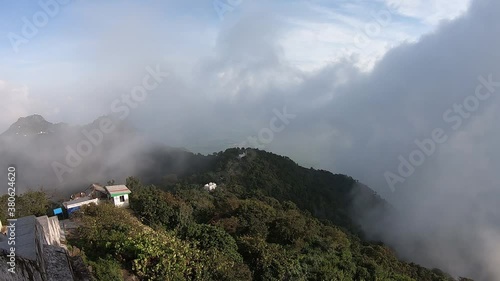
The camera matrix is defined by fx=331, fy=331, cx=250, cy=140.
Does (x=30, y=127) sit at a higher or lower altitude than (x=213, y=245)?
higher

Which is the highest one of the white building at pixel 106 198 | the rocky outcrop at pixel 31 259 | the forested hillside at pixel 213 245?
the rocky outcrop at pixel 31 259

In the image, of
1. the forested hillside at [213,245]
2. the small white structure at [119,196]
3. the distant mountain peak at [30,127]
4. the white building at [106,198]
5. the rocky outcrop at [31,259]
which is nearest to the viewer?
the rocky outcrop at [31,259]

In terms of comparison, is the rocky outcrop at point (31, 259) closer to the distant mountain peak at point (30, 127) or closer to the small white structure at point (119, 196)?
the small white structure at point (119, 196)

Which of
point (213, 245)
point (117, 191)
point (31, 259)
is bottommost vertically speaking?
point (213, 245)

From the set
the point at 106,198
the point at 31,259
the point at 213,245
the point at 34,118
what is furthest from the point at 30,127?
the point at 31,259

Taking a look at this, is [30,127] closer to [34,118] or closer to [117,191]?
[34,118]

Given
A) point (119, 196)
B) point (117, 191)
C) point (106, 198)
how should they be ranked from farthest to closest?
point (106, 198) → point (117, 191) → point (119, 196)

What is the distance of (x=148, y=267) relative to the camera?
41.9 ft

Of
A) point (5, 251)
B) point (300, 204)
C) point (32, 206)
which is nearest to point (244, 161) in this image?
point (300, 204)

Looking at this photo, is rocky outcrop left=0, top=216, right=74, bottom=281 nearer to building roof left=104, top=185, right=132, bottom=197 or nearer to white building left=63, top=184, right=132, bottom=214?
white building left=63, top=184, right=132, bottom=214

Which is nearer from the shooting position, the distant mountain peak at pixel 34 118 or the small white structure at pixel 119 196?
the small white structure at pixel 119 196

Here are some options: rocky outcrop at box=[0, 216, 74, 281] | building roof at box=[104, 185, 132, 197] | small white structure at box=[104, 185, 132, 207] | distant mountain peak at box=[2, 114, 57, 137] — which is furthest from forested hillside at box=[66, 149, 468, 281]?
distant mountain peak at box=[2, 114, 57, 137]

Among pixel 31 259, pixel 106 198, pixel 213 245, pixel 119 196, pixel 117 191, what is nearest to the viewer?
pixel 31 259

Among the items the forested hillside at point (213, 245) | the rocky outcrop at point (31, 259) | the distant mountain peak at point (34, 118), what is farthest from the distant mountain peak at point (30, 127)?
the rocky outcrop at point (31, 259)
